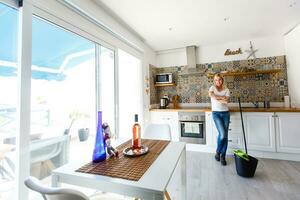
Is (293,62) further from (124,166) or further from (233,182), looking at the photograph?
(124,166)

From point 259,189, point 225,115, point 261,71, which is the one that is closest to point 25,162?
point 259,189

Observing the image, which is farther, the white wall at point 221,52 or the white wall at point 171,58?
the white wall at point 171,58

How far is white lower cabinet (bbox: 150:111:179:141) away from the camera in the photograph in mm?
3547

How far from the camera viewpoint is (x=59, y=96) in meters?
1.75

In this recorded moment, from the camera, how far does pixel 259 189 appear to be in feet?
6.42

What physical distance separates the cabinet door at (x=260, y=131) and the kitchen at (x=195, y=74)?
0.02m

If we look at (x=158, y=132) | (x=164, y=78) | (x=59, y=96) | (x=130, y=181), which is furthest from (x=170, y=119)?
(x=130, y=181)

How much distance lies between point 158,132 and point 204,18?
191 cm

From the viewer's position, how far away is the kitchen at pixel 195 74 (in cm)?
180

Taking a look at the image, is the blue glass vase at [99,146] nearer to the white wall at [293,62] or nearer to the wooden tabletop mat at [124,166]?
the wooden tabletop mat at [124,166]

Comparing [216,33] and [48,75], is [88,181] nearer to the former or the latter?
[48,75]

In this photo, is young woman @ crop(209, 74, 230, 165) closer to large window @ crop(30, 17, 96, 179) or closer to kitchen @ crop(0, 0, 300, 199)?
kitchen @ crop(0, 0, 300, 199)

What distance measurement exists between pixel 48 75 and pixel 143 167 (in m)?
1.34

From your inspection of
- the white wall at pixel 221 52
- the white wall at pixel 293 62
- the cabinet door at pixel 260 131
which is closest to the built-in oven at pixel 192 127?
the cabinet door at pixel 260 131
